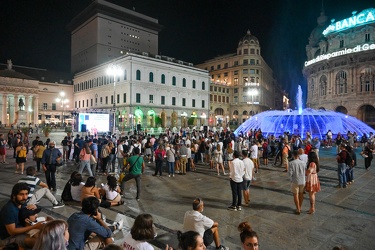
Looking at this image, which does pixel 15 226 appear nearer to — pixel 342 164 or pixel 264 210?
pixel 264 210

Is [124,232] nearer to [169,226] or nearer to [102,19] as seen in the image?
[169,226]

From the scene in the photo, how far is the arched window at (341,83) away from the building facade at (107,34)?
172 feet

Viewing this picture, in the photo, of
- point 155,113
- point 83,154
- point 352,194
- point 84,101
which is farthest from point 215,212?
point 84,101

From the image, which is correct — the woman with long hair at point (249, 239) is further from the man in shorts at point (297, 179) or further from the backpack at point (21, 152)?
the backpack at point (21, 152)

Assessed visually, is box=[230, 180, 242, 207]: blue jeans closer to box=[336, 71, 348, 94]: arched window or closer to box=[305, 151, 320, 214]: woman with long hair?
box=[305, 151, 320, 214]: woman with long hair

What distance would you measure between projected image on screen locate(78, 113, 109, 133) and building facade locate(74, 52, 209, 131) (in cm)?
1187

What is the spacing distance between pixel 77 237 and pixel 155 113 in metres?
47.7

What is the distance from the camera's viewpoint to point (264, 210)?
7445 mm

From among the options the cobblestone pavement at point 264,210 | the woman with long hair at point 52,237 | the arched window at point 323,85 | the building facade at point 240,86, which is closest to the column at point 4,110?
the building facade at point 240,86

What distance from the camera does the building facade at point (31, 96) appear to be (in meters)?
56.7

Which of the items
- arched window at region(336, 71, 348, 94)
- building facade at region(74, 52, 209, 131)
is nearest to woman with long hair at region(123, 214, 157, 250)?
building facade at region(74, 52, 209, 131)

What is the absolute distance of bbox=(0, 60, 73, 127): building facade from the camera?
56.7m

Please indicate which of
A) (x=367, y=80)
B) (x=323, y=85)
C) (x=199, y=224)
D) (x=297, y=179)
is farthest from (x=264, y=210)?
(x=323, y=85)

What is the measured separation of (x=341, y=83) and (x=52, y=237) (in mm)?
60397
